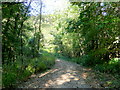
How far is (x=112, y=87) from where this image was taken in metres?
4.11

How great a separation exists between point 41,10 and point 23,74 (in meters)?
9.12

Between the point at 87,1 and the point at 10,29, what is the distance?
16.8 ft

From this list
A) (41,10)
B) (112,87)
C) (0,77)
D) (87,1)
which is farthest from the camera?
(41,10)

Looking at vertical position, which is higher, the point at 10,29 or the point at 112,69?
the point at 10,29

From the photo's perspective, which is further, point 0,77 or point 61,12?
point 61,12

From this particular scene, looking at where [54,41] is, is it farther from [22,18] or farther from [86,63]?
[22,18]

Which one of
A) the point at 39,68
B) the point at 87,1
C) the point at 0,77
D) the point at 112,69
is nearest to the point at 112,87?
the point at 112,69

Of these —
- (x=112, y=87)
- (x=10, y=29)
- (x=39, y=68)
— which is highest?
(x=10, y=29)

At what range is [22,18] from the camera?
8.36 m

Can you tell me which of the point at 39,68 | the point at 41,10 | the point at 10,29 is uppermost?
the point at 41,10

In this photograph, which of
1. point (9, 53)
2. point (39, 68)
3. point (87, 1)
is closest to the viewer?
point (87, 1)

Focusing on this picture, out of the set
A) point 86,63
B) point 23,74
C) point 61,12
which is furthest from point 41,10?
point 23,74

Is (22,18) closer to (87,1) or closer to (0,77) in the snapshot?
(0,77)

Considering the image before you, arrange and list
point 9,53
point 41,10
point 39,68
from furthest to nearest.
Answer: point 41,10 < point 39,68 < point 9,53
